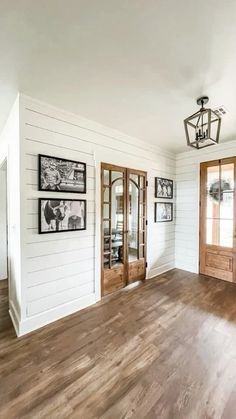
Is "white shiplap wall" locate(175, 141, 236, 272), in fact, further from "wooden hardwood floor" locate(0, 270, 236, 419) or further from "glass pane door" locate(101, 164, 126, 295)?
"glass pane door" locate(101, 164, 126, 295)

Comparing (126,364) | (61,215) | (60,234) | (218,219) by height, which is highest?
(61,215)

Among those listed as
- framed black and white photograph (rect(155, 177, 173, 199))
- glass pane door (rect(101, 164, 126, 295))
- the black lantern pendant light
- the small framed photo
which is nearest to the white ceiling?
the black lantern pendant light

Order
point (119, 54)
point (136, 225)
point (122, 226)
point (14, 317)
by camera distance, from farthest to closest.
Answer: point (136, 225) < point (122, 226) < point (14, 317) < point (119, 54)

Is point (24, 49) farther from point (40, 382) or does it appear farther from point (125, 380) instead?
point (125, 380)

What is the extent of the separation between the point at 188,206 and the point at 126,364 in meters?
3.26

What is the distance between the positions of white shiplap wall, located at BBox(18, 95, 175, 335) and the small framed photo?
116 cm

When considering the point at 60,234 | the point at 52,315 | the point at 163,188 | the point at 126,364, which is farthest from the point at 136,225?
the point at 126,364

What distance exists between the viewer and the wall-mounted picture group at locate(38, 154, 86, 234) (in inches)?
88.7

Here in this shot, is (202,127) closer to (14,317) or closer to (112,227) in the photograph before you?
(112,227)

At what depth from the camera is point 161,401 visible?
54.7 inches

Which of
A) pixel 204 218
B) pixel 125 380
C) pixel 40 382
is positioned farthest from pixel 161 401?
pixel 204 218

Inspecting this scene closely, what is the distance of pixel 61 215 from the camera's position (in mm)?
2408

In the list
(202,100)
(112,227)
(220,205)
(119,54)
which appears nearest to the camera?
(119,54)

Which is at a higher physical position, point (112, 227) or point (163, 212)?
point (163, 212)
